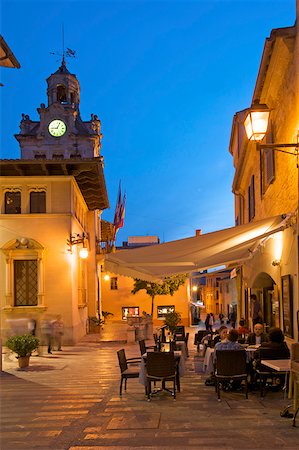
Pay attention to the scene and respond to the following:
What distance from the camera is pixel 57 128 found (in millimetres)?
35656

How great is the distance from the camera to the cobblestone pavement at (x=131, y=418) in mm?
6391

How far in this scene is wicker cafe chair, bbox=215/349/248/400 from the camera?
8852 millimetres

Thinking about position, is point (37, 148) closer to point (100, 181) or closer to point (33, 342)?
point (100, 181)

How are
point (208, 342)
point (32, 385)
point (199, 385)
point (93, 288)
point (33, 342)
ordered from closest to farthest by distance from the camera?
point (199, 385) → point (32, 385) → point (208, 342) → point (33, 342) → point (93, 288)

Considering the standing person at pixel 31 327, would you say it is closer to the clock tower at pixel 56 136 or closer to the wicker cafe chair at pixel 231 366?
the wicker cafe chair at pixel 231 366

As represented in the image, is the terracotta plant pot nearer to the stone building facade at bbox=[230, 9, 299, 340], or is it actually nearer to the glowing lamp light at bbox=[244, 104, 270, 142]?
the stone building facade at bbox=[230, 9, 299, 340]

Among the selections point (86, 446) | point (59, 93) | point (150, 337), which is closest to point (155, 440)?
point (86, 446)

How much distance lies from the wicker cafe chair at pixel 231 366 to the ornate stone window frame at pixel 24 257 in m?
12.5

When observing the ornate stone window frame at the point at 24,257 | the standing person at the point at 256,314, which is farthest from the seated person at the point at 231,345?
the ornate stone window frame at the point at 24,257

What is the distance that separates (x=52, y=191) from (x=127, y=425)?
571 inches

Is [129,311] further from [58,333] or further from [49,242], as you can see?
[58,333]

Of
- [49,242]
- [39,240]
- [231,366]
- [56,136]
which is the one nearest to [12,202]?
[39,240]

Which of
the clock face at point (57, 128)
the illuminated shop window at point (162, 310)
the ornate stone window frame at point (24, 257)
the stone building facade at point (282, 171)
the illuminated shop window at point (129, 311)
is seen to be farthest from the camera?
the illuminated shop window at point (129, 311)

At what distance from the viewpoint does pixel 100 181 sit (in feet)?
78.7
